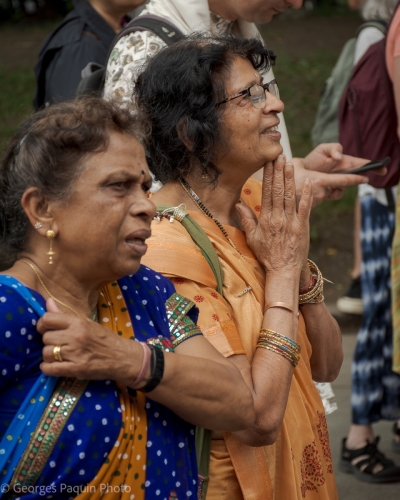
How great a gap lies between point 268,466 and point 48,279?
91 cm

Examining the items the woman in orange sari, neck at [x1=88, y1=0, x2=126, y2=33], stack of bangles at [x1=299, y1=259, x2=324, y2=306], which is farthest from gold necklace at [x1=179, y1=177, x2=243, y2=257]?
neck at [x1=88, y1=0, x2=126, y2=33]

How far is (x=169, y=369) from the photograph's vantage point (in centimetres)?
180

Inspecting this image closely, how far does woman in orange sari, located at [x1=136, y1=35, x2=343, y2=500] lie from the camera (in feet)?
7.39

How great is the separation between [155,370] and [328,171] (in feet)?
4.76

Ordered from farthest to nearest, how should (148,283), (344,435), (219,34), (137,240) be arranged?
(344,435) < (219,34) < (148,283) < (137,240)

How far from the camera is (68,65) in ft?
12.7

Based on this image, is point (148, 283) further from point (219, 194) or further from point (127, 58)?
point (127, 58)

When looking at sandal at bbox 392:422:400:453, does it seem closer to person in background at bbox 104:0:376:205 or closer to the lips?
person in background at bbox 104:0:376:205

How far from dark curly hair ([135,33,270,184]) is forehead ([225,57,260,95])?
0.05 feet

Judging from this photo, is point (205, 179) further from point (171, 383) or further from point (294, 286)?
point (171, 383)

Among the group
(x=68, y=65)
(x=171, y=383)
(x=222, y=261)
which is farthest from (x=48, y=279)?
(x=68, y=65)

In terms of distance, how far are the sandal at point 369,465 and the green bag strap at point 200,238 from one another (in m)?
2.28

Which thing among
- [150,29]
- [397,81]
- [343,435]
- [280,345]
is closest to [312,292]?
[280,345]

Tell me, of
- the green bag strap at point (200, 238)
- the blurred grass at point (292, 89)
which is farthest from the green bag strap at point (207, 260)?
the blurred grass at point (292, 89)
